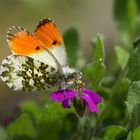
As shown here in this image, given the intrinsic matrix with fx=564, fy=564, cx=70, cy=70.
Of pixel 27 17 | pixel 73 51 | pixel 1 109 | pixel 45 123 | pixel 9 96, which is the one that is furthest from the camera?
pixel 27 17

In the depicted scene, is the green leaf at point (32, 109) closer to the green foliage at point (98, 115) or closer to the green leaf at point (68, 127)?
the green foliage at point (98, 115)

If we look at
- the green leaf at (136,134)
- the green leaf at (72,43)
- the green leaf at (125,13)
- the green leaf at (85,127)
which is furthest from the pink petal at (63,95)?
the green leaf at (125,13)

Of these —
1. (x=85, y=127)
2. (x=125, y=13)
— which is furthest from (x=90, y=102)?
(x=125, y=13)

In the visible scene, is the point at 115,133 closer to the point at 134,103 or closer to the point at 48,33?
the point at 134,103

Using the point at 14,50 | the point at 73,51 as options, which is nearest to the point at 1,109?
the point at 73,51

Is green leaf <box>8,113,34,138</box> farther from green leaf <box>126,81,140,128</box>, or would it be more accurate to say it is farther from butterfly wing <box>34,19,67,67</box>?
green leaf <box>126,81,140,128</box>

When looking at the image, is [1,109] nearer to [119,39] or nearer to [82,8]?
[119,39]
